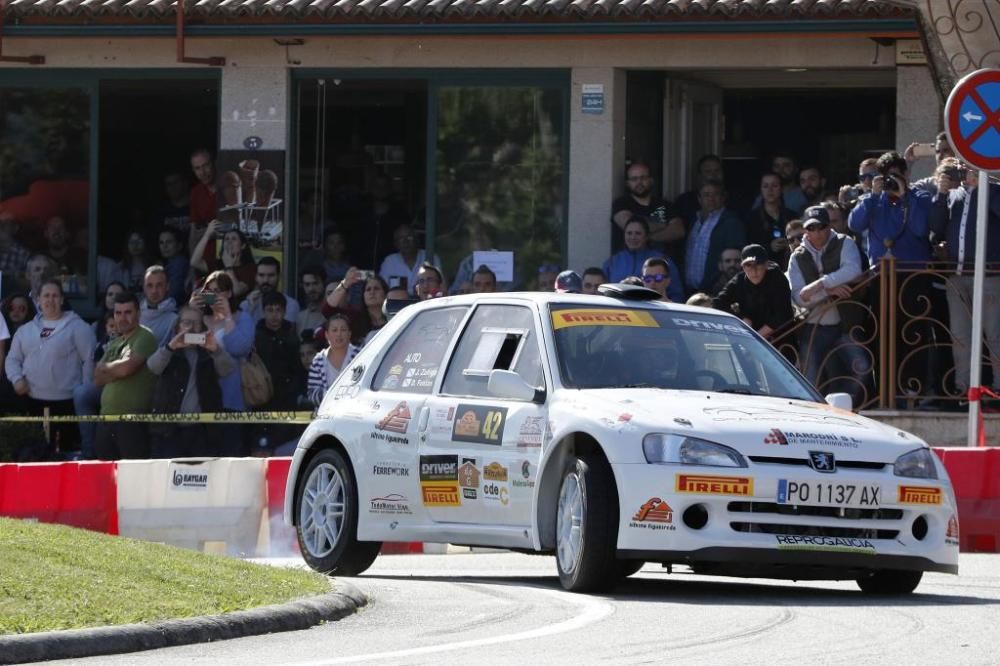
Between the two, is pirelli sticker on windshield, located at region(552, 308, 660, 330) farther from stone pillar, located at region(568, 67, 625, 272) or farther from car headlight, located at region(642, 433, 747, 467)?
stone pillar, located at region(568, 67, 625, 272)

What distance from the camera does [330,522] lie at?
41.9 ft

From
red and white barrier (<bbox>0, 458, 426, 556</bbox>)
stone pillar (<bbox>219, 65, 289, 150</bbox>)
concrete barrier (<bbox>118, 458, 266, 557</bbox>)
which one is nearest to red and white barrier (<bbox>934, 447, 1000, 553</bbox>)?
red and white barrier (<bbox>0, 458, 426, 556</bbox>)

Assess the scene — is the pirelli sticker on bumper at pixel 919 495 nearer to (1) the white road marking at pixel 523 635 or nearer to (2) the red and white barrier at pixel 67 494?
(1) the white road marking at pixel 523 635

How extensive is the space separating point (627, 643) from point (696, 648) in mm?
294

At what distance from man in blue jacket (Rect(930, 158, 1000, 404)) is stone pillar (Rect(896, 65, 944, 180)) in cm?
329

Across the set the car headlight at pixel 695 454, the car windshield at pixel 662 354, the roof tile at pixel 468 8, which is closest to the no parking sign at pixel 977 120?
the roof tile at pixel 468 8

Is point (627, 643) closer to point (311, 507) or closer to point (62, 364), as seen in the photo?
point (311, 507)

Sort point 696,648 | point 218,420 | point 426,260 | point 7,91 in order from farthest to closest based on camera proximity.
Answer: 1. point 7,91
2. point 426,260
3. point 218,420
4. point 696,648

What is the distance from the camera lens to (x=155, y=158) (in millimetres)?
23766

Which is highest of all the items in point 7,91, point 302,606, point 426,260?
point 7,91

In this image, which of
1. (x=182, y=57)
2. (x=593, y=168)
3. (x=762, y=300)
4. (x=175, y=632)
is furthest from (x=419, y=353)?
(x=182, y=57)

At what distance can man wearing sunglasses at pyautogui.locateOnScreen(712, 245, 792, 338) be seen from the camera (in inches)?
688

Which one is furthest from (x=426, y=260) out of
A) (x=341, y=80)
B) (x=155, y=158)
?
(x=155, y=158)

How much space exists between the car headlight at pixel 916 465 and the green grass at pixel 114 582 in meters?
2.83
